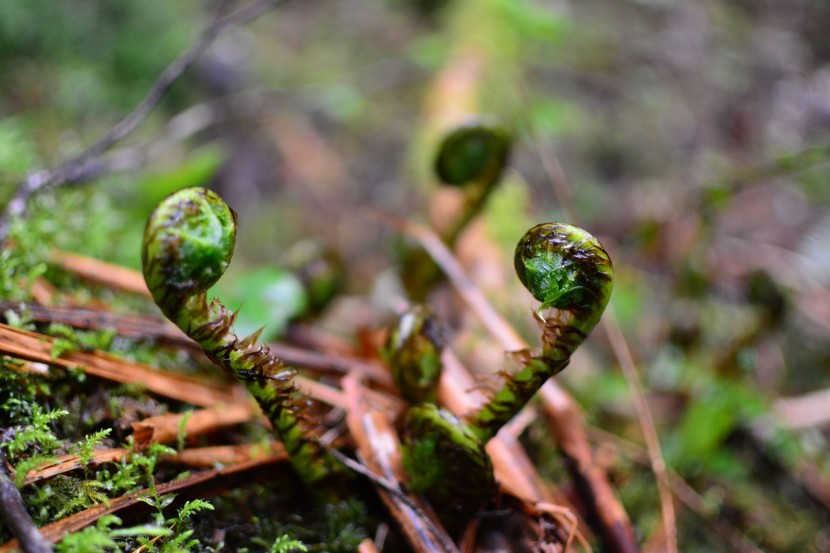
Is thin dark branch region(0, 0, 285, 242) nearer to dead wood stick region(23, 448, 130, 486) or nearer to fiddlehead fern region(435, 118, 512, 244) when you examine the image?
dead wood stick region(23, 448, 130, 486)

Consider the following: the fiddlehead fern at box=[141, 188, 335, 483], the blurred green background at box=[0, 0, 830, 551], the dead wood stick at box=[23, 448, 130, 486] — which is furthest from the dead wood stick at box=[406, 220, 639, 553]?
the dead wood stick at box=[23, 448, 130, 486]

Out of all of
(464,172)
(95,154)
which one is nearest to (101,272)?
(95,154)

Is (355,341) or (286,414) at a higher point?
(355,341)

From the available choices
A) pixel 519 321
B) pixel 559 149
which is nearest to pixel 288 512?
pixel 519 321

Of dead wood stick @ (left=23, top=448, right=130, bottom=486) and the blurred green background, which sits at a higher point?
the blurred green background

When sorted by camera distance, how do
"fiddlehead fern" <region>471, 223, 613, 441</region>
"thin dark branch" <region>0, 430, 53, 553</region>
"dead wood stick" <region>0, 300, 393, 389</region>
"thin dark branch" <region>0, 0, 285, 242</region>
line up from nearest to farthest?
"thin dark branch" <region>0, 430, 53, 553</region> < "fiddlehead fern" <region>471, 223, 613, 441</region> < "dead wood stick" <region>0, 300, 393, 389</region> < "thin dark branch" <region>0, 0, 285, 242</region>

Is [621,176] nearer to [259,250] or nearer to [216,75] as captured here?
[259,250]

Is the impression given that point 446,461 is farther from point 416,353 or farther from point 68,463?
point 68,463

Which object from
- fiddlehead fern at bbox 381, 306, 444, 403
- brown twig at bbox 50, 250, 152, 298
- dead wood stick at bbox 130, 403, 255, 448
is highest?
brown twig at bbox 50, 250, 152, 298
